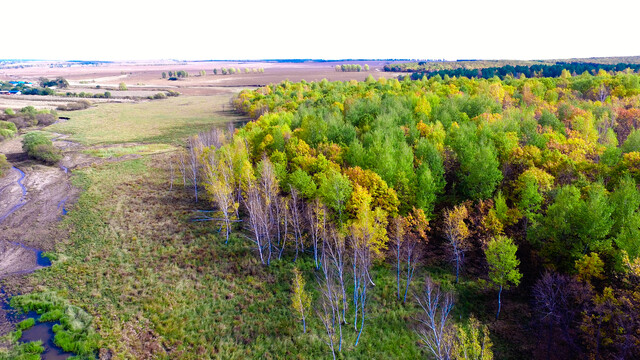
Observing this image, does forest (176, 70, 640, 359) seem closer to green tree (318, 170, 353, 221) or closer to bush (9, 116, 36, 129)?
green tree (318, 170, 353, 221)

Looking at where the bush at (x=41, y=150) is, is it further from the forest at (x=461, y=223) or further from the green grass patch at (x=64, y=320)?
the green grass patch at (x=64, y=320)

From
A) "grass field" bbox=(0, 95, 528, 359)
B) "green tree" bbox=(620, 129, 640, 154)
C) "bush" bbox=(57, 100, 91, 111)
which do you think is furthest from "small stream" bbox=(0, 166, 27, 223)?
"bush" bbox=(57, 100, 91, 111)

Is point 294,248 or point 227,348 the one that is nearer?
point 227,348

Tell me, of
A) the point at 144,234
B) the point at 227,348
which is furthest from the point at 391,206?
the point at 144,234

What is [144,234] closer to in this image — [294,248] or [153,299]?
[153,299]

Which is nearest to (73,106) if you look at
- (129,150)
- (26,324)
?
(129,150)

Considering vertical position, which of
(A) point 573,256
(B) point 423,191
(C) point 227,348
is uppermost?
(B) point 423,191
